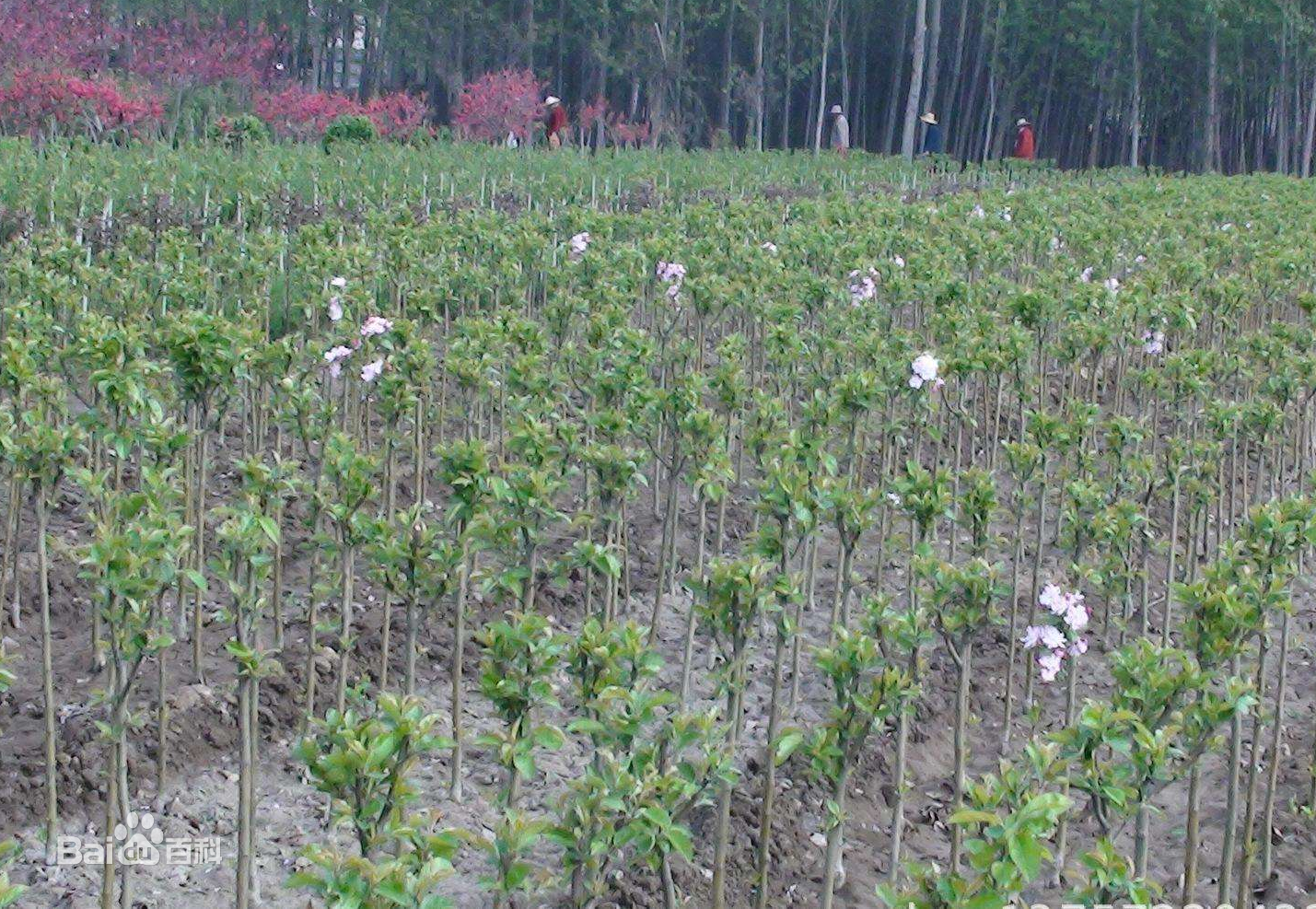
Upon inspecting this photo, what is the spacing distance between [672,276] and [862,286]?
1187 mm

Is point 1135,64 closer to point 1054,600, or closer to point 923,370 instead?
point 923,370

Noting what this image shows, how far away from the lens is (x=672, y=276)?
27.4 ft

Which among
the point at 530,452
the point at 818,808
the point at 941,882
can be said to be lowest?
the point at 818,808

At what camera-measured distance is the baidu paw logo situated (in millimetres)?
4008

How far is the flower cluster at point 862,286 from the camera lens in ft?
28.0

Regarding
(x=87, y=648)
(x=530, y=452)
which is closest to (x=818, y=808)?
(x=530, y=452)

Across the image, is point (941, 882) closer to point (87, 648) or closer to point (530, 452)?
point (530, 452)

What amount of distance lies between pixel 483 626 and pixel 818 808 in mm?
1428

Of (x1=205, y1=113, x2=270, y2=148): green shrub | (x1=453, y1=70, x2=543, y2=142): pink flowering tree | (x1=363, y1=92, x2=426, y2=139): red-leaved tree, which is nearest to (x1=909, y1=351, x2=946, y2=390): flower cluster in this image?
(x1=205, y1=113, x2=270, y2=148): green shrub

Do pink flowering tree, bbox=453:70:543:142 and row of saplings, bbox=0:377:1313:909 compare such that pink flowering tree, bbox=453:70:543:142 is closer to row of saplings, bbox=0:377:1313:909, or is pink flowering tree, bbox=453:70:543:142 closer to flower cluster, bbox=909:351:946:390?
flower cluster, bbox=909:351:946:390

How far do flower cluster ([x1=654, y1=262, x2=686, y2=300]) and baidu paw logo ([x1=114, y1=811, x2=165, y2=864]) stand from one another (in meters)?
4.19

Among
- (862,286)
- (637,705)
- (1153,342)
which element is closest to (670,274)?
(862,286)

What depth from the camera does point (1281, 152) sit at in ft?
145

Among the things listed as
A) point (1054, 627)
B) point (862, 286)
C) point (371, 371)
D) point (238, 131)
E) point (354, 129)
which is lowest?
point (1054, 627)
